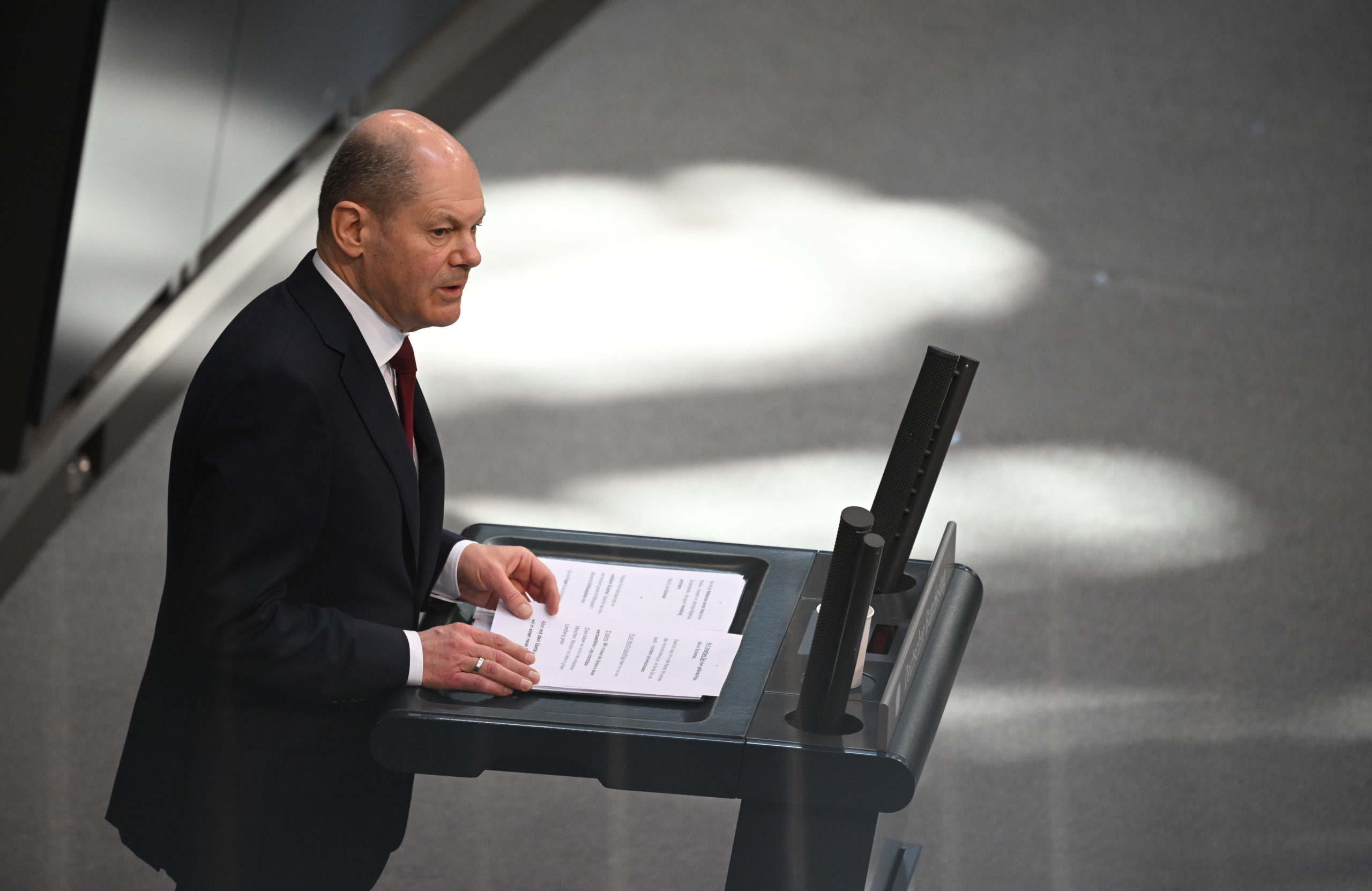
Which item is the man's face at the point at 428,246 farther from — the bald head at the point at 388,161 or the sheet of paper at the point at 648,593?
the sheet of paper at the point at 648,593

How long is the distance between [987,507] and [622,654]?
2312 mm

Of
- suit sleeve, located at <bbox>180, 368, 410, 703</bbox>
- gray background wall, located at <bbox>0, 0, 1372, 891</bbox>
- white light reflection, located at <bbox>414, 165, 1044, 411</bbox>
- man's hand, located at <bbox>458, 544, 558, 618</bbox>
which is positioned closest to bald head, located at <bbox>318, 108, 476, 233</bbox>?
suit sleeve, located at <bbox>180, 368, 410, 703</bbox>

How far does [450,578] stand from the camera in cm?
184

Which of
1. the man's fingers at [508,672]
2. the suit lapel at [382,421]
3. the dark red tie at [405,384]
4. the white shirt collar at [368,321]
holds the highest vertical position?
the white shirt collar at [368,321]

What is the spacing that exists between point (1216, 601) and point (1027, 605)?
0.44 m

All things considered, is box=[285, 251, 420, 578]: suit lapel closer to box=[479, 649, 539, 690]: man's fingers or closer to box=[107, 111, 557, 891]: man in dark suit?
box=[107, 111, 557, 891]: man in dark suit

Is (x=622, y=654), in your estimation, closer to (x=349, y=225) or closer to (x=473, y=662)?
(x=473, y=662)

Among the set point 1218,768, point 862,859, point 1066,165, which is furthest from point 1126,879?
point 1066,165

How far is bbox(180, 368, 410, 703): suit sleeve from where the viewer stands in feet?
5.06

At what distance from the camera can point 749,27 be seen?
5789 millimetres

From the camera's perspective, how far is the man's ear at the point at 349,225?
1610 millimetres

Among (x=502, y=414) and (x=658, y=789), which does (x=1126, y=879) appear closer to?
(x=658, y=789)

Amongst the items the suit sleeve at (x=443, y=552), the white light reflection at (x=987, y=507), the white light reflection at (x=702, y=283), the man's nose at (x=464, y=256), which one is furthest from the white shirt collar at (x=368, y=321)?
the white light reflection at (x=702, y=283)

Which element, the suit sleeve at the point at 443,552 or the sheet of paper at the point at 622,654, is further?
the suit sleeve at the point at 443,552
